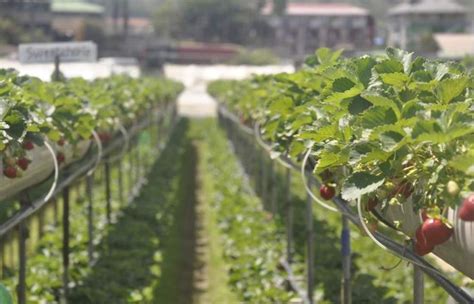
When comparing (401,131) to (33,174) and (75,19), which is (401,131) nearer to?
(33,174)

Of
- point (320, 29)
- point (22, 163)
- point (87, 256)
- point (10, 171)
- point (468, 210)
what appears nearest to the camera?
point (468, 210)

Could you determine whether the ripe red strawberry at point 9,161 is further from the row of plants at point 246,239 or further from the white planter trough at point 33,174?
the row of plants at point 246,239

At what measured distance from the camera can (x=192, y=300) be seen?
10.6 meters

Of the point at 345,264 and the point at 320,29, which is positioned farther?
the point at 320,29

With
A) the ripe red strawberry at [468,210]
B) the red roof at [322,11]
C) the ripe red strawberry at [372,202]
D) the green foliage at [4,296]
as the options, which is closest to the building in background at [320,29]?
the red roof at [322,11]

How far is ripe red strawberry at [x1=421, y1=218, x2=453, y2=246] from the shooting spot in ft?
11.2

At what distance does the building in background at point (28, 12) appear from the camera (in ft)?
221

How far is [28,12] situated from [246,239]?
63.0 m

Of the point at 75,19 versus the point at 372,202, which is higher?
the point at 372,202

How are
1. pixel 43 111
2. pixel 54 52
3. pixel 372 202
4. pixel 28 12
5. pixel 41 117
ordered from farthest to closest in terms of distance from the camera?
pixel 28 12 → pixel 54 52 → pixel 43 111 → pixel 41 117 → pixel 372 202

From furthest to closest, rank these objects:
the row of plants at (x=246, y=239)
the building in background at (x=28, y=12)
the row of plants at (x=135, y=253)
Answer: the building in background at (x=28, y=12)
the row of plants at (x=246, y=239)
the row of plants at (x=135, y=253)

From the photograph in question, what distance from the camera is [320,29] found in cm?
10412

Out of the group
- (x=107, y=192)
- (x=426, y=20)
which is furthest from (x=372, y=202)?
(x=426, y=20)

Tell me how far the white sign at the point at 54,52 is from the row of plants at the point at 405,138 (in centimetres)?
582
